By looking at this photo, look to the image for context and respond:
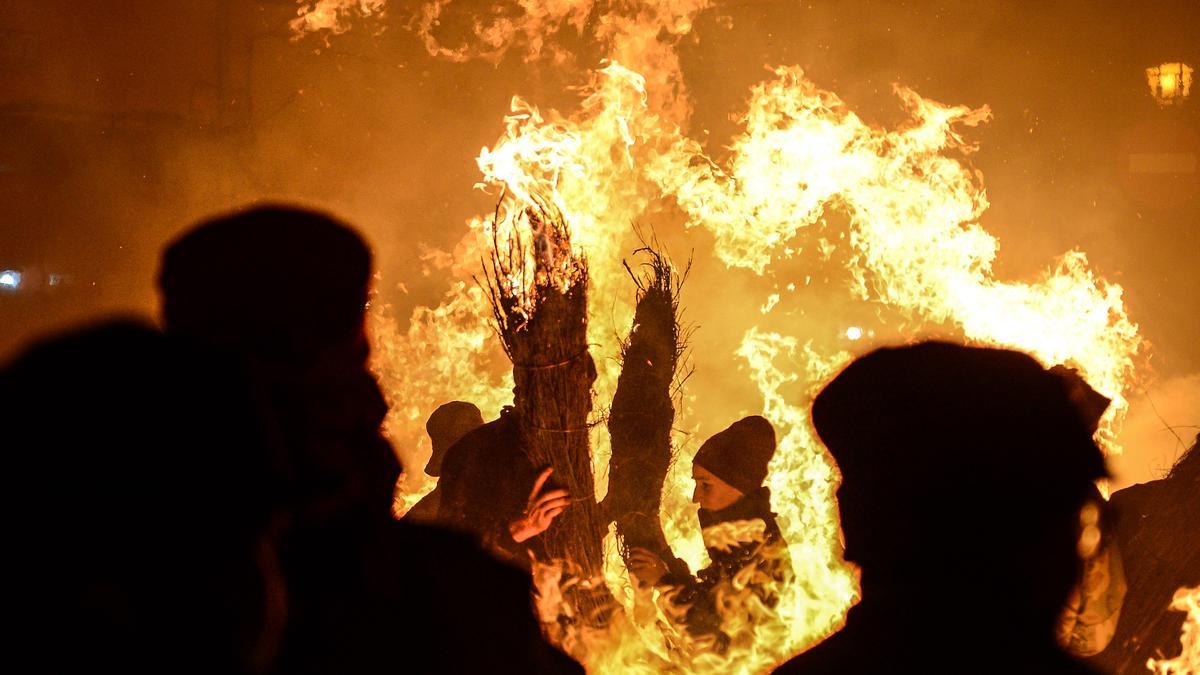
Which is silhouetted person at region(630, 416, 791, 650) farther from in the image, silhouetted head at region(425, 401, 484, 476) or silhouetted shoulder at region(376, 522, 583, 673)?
silhouetted shoulder at region(376, 522, 583, 673)

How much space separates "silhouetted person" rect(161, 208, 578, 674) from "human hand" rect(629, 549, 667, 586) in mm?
2359

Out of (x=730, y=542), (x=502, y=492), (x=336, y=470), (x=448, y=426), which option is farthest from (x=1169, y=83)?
(x=336, y=470)

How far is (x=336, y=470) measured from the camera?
40.8 inches

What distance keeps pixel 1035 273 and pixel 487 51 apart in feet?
20.6

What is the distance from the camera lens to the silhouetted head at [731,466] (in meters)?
3.85

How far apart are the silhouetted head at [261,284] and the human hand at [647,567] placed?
8.82 feet

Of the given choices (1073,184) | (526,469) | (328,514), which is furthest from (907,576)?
(1073,184)

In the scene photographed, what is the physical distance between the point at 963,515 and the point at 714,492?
8.83 ft

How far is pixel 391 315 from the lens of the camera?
30.7 ft

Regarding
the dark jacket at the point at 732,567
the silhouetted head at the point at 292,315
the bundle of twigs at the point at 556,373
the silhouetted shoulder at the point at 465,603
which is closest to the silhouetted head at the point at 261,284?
the silhouetted head at the point at 292,315

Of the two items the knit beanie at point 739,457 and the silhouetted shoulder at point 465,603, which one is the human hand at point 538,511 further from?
the silhouetted shoulder at point 465,603

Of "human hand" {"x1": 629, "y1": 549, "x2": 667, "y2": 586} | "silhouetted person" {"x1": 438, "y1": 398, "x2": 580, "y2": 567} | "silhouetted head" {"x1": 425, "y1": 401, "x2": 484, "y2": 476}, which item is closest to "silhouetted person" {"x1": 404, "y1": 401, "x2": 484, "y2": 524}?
"silhouetted head" {"x1": 425, "y1": 401, "x2": 484, "y2": 476}

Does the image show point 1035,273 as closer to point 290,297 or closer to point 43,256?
point 290,297

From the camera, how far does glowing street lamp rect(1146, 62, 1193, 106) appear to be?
9094 mm
